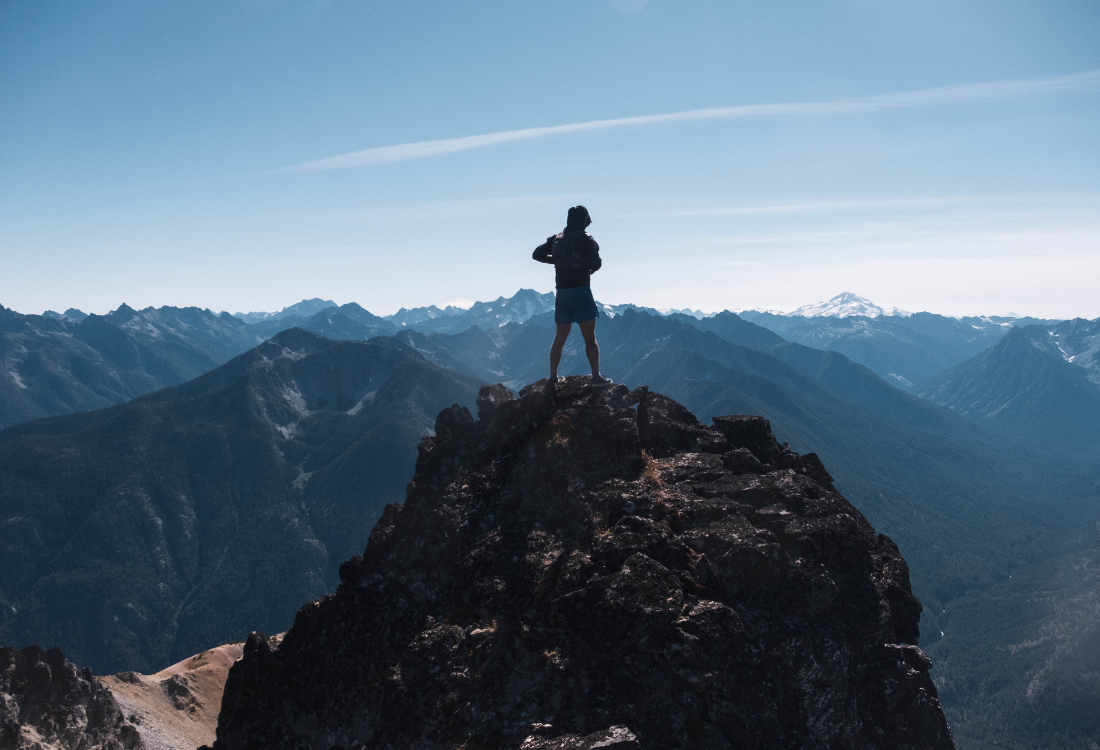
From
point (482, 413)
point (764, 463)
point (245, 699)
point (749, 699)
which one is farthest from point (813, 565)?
point (245, 699)

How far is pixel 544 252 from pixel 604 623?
1335cm

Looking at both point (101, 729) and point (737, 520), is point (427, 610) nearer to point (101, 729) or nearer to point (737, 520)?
point (737, 520)

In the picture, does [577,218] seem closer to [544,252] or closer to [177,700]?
[544,252]

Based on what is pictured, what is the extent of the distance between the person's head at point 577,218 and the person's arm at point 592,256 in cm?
49

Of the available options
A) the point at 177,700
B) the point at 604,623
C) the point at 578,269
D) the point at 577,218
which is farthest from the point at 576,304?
the point at 177,700

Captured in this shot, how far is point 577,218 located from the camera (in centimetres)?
2166

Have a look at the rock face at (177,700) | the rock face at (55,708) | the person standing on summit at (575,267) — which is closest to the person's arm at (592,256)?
the person standing on summit at (575,267)

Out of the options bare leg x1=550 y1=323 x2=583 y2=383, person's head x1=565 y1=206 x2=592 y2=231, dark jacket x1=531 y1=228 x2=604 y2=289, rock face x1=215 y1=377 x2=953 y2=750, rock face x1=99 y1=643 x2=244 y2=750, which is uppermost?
person's head x1=565 y1=206 x2=592 y2=231

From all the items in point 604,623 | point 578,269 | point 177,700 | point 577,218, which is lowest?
point 177,700

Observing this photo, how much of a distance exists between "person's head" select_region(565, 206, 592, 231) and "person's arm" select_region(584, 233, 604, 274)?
0.49 meters

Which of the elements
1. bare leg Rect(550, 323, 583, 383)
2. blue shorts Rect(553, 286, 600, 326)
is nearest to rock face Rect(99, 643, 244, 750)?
bare leg Rect(550, 323, 583, 383)

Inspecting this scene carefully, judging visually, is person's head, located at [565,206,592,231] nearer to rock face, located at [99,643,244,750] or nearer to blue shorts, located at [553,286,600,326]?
blue shorts, located at [553,286,600,326]

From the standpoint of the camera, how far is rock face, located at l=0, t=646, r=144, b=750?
30922 mm

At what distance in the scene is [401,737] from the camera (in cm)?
1391
